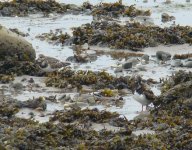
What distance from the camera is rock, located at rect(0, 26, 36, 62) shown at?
10.7 meters

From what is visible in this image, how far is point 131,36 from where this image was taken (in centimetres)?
1305

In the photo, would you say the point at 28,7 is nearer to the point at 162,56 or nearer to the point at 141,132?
the point at 162,56

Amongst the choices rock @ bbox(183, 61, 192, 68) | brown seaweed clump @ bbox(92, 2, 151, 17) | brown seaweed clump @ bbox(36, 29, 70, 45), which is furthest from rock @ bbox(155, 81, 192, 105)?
brown seaweed clump @ bbox(92, 2, 151, 17)

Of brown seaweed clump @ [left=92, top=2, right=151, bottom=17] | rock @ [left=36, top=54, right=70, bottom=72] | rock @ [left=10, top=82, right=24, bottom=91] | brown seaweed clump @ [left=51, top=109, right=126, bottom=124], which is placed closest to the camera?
brown seaweed clump @ [left=51, top=109, right=126, bottom=124]

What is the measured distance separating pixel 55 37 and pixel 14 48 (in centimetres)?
274

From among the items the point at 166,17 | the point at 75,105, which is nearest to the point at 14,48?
the point at 75,105

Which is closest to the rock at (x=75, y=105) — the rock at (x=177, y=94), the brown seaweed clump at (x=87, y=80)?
the brown seaweed clump at (x=87, y=80)

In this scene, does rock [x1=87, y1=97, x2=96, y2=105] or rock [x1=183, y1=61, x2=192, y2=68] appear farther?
rock [x1=183, y1=61, x2=192, y2=68]

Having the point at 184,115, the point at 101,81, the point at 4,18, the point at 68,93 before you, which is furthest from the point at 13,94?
the point at 4,18

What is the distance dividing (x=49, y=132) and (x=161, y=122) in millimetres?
1601

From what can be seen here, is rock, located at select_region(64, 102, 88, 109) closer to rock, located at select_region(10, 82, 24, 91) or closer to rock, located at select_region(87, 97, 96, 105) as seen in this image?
rock, located at select_region(87, 97, 96, 105)

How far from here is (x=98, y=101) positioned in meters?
8.66

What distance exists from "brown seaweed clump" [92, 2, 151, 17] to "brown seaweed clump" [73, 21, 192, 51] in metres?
2.59

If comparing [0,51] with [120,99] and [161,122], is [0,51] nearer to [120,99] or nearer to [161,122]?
[120,99]
